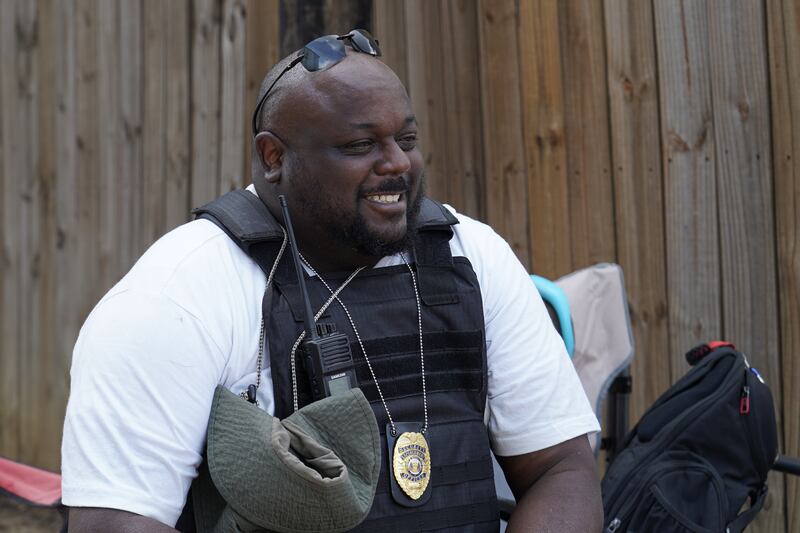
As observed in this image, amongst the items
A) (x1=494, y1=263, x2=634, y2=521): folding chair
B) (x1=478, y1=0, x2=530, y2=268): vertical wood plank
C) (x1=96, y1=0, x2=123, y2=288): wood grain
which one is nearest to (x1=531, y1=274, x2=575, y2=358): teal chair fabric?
(x1=494, y1=263, x2=634, y2=521): folding chair

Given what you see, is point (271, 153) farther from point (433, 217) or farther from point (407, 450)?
point (407, 450)

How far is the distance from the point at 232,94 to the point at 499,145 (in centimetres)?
117

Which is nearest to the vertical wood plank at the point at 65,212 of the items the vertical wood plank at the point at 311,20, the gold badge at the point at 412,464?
the vertical wood plank at the point at 311,20

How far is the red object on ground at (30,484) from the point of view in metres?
2.75

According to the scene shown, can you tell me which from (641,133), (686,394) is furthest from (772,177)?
(686,394)

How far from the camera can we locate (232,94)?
4379 millimetres

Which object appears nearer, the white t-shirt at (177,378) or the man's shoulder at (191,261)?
the white t-shirt at (177,378)

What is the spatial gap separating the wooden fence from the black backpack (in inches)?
26.6

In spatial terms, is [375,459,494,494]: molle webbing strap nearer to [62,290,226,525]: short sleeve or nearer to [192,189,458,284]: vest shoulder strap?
[192,189,458,284]: vest shoulder strap

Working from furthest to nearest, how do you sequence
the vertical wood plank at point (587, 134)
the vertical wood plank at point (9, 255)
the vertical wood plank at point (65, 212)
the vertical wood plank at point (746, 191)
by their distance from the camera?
the vertical wood plank at point (9, 255) < the vertical wood plank at point (65, 212) < the vertical wood plank at point (587, 134) < the vertical wood plank at point (746, 191)

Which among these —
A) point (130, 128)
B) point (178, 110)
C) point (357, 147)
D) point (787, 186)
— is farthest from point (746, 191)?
point (130, 128)

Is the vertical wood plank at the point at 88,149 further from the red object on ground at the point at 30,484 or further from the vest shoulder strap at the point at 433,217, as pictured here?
the vest shoulder strap at the point at 433,217

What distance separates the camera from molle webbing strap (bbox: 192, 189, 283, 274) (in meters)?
2.30

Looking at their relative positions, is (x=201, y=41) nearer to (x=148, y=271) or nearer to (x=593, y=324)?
(x=593, y=324)
